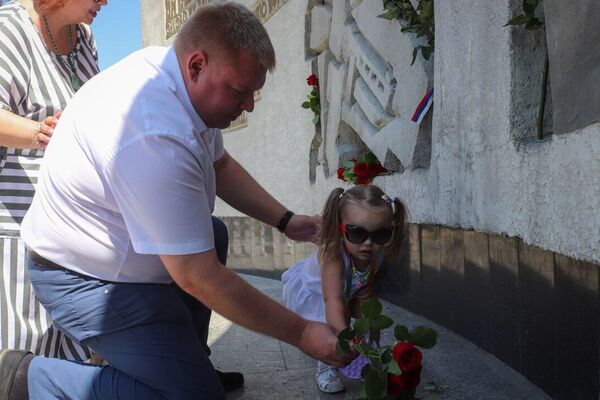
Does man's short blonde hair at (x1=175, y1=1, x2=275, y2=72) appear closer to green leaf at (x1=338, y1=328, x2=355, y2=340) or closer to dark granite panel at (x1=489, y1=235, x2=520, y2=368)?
green leaf at (x1=338, y1=328, x2=355, y2=340)

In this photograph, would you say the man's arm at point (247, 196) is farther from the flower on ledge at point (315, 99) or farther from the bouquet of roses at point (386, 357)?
the flower on ledge at point (315, 99)

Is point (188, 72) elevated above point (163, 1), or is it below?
below

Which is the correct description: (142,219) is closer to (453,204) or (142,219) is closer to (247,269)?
(453,204)

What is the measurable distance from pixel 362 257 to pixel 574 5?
4.30 feet

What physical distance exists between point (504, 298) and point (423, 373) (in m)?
0.47

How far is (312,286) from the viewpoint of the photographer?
3275mm

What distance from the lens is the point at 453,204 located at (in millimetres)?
3436

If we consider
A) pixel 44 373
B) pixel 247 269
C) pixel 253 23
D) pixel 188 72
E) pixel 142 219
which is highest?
pixel 253 23

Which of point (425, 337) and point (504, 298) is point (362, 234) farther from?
point (425, 337)

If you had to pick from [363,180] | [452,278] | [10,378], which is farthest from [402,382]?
[363,180]

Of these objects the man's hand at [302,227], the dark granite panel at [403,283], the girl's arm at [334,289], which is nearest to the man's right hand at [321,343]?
the girl's arm at [334,289]

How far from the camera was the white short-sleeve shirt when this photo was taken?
1.91 m

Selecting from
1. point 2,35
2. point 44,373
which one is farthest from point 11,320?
point 2,35

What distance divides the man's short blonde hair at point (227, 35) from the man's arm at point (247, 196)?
2.77ft
